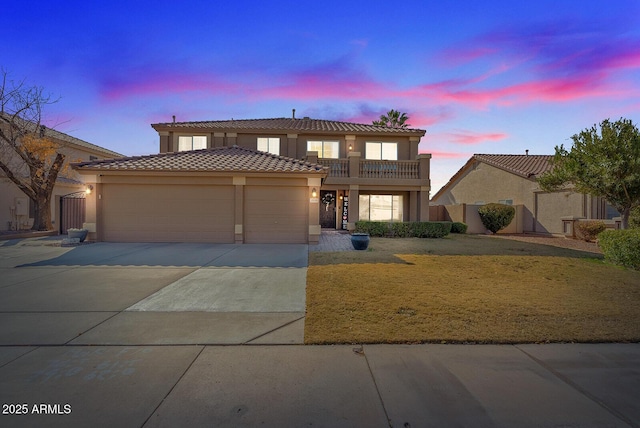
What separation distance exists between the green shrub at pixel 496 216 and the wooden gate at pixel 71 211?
79.2ft

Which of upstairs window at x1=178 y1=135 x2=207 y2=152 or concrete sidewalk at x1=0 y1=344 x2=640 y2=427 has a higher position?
upstairs window at x1=178 y1=135 x2=207 y2=152

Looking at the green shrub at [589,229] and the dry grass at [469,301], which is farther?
the green shrub at [589,229]

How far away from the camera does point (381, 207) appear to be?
70.2 feet

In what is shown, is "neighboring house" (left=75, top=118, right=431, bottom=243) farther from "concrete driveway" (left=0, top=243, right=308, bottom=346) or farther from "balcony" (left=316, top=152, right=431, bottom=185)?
"balcony" (left=316, top=152, right=431, bottom=185)

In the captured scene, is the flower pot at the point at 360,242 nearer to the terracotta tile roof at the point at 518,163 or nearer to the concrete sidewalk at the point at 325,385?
the concrete sidewalk at the point at 325,385

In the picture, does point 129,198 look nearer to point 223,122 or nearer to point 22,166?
point 223,122

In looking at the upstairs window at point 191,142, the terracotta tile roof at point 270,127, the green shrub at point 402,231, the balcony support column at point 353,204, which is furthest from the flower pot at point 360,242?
the upstairs window at point 191,142

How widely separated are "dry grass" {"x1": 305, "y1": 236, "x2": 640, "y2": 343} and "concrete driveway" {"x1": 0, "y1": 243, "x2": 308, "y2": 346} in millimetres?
732

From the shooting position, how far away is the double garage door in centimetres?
1460

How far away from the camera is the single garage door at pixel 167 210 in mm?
14602

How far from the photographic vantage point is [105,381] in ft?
11.1

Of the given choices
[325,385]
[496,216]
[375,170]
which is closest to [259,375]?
[325,385]

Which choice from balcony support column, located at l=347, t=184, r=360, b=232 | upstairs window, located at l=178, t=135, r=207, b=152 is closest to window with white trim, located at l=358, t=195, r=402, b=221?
balcony support column, located at l=347, t=184, r=360, b=232

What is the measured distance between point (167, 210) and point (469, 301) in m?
12.9
